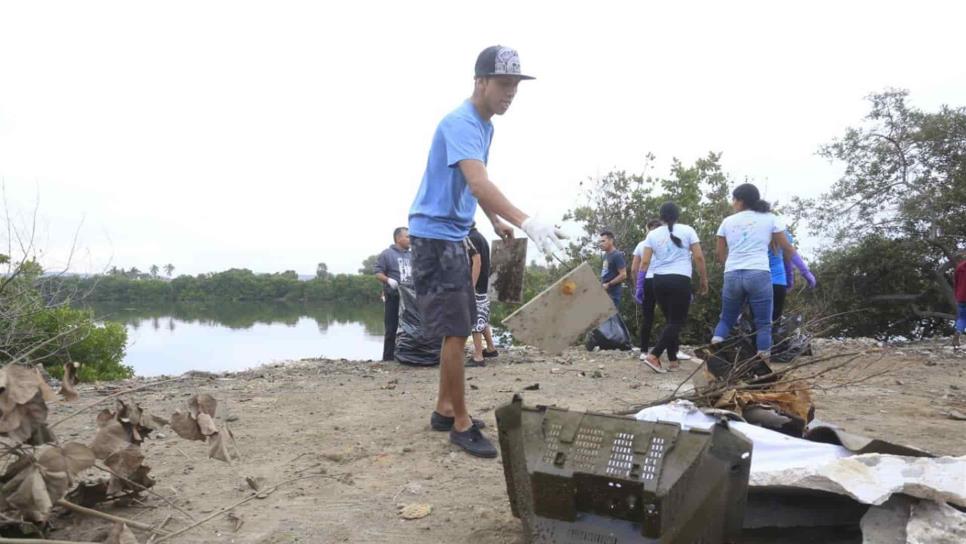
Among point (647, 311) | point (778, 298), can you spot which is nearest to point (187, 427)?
point (647, 311)

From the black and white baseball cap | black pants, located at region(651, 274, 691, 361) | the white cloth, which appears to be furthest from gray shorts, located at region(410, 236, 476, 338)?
black pants, located at region(651, 274, 691, 361)

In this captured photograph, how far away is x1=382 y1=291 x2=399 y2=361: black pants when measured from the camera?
7.77 m

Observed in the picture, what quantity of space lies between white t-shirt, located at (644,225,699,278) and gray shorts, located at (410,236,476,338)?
3.42 metres

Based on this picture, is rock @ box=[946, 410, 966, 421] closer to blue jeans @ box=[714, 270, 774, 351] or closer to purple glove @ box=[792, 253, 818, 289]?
blue jeans @ box=[714, 270, 774, 351]

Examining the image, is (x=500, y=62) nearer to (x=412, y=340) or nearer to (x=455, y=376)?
(x=455, y=376)

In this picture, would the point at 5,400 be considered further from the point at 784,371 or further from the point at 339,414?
the point at 784,371

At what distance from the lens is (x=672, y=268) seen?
629cm

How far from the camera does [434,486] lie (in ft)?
9.67

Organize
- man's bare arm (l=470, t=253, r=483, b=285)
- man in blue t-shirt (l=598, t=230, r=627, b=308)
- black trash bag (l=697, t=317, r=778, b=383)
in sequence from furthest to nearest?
man in blue t-shirt (l=598, t=230, r=627, b=308) → man's bare arm (l=470, t=253, r=483, b=285) → black trash bag (l=697, t=317, r=778, b=383)

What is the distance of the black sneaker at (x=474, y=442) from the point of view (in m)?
3.27

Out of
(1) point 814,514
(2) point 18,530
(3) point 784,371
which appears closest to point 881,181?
(3) point 784,371

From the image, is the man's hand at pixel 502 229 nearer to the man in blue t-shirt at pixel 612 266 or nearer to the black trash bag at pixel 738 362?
the black trash bag at pixel 738 362

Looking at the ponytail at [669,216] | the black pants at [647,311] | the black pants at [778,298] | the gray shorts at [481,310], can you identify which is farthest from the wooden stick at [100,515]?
the black pants at [778,298]

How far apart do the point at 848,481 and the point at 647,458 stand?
29.2 inches
